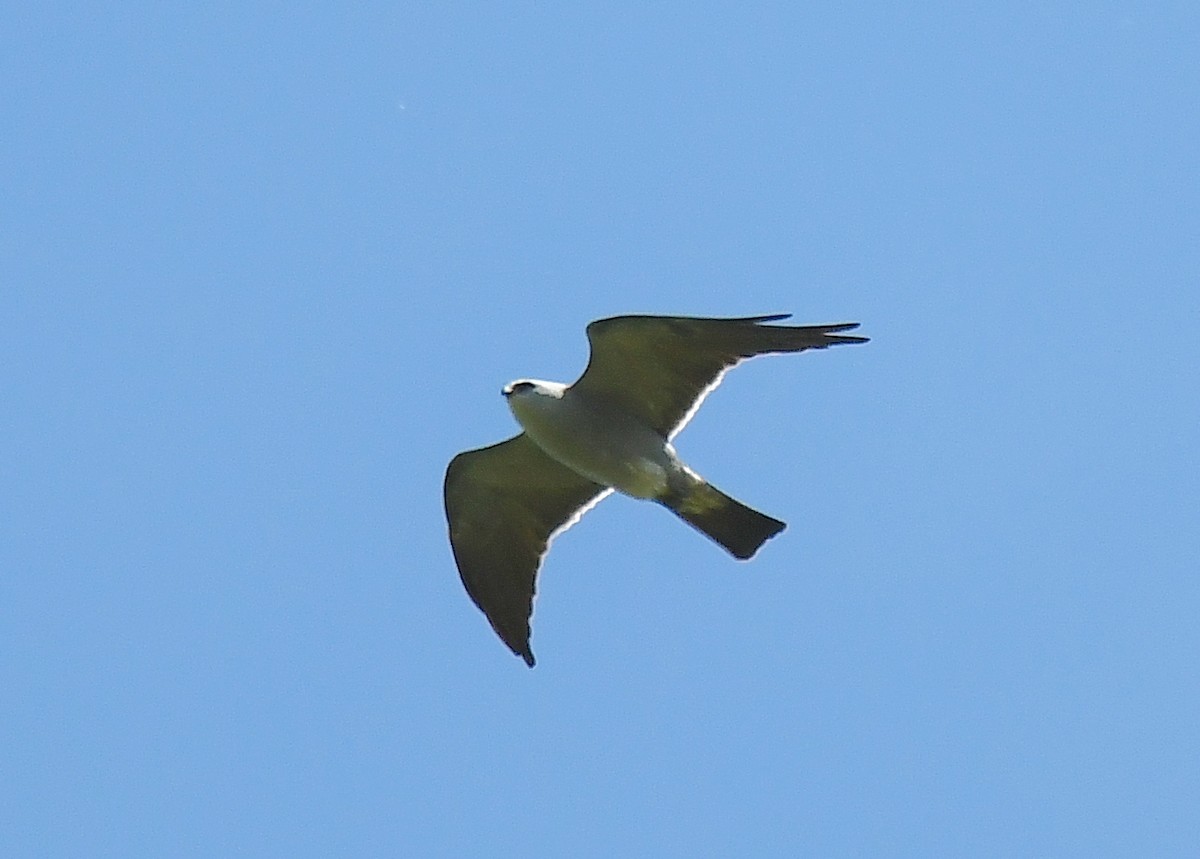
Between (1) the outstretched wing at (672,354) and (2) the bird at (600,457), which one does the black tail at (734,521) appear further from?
(1) the outstretched wing at (672,354)

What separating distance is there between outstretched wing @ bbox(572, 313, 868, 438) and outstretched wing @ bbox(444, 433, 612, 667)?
44.3 inches

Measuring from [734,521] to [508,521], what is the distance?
2002 millimetres

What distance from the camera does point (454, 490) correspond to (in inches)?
573

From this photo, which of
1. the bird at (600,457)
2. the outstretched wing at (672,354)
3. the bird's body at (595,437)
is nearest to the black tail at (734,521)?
the bird at (600,457)

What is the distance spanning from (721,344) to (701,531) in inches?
62.2

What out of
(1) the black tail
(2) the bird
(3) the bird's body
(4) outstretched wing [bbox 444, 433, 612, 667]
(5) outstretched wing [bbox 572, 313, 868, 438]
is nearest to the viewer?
(5) outstretched wing [bbox 572, 313, 868, 438]

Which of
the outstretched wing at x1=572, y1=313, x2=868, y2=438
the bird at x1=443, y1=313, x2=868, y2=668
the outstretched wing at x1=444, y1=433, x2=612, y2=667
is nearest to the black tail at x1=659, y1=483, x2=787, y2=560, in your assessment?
the bird at x1=443, y1=313, x2=868, y2=668

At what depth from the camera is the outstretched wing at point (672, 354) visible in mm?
12539

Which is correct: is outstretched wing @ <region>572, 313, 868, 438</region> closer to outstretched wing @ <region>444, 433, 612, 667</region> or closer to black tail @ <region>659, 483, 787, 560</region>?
black tail @ <region>659, 483, 787, 560</region>

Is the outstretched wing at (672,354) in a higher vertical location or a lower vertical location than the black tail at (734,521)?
higher

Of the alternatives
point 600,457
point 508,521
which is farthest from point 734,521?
point 508,521

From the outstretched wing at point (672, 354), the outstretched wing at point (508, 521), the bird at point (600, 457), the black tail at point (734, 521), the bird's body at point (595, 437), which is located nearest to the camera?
the outstretched wing at point (672, 354)

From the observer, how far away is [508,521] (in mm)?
14602

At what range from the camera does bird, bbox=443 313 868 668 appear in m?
12.9
